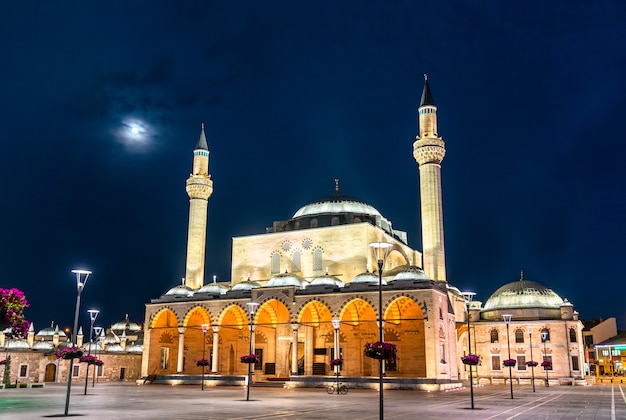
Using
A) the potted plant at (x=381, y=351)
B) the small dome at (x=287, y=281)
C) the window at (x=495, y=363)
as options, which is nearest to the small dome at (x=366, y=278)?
the small dome at (x=287, y=281)

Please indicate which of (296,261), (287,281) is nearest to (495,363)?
(296,261)

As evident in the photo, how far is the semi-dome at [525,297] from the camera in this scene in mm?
57969

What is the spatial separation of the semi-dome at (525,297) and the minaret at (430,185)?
664 inches

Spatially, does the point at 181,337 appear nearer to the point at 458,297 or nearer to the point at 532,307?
the point at 458,297

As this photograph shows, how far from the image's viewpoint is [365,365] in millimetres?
44625

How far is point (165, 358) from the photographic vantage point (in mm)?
52969

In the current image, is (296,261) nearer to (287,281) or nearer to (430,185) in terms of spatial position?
(287,281)

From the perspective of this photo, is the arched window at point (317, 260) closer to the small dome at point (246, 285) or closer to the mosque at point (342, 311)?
the mosque at point (342, 311)

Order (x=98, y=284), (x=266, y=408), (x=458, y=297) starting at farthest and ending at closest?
1. (x=98, y=284)
2. (x=458, y=297)
3. (x=266, y=408)

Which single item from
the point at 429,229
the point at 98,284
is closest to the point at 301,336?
the point at 429,229

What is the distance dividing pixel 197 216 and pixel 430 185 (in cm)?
2133

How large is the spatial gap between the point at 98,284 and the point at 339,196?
53.0m

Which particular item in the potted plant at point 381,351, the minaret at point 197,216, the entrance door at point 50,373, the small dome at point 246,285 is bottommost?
the entrance door at point 50,373

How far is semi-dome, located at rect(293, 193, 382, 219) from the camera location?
2135 inches
